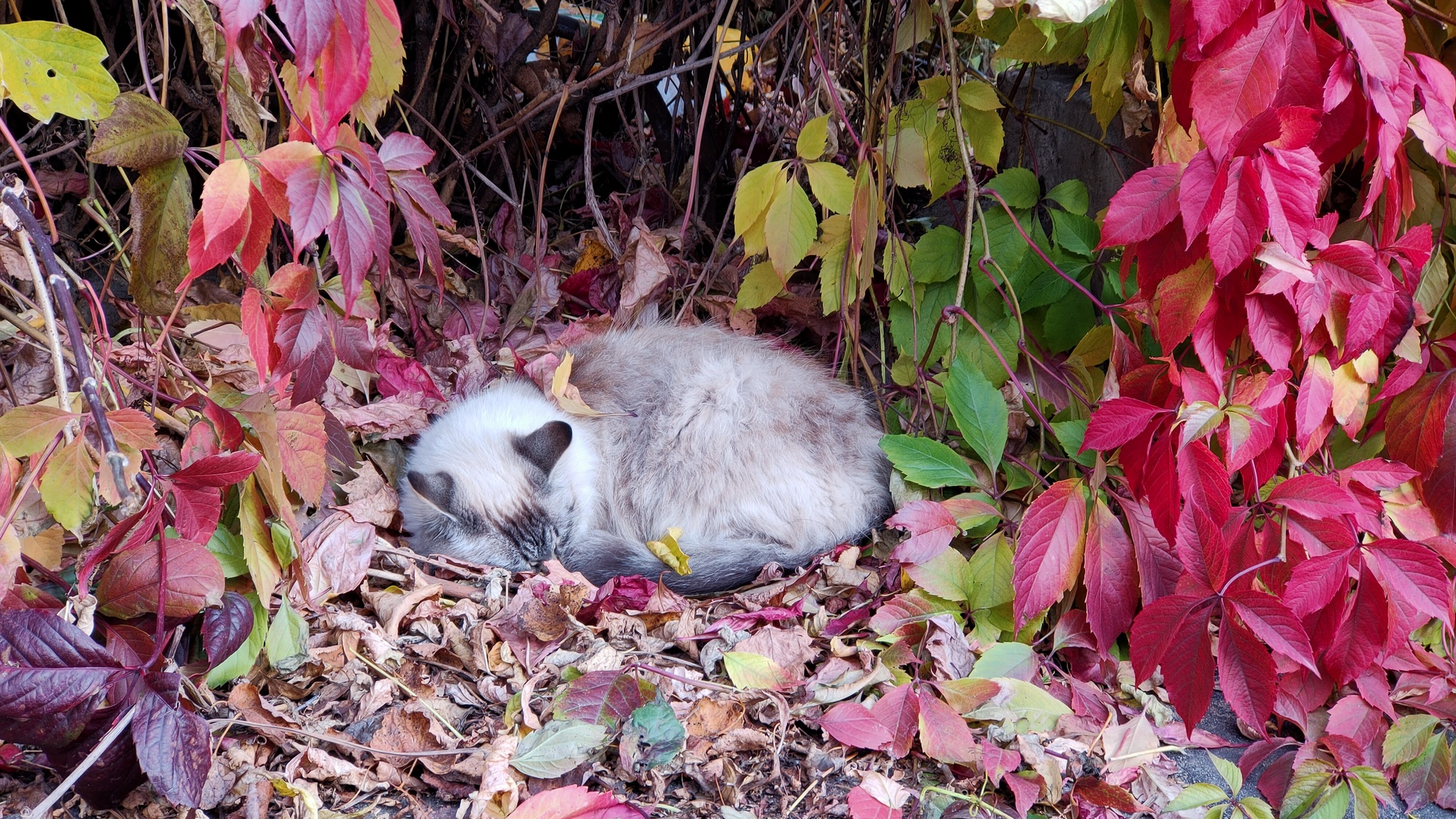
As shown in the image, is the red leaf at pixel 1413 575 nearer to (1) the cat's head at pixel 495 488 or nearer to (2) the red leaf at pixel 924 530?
(2) the red leaf at pixel 924 530

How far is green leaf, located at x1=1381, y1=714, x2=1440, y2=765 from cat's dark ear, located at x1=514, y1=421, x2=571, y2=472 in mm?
2219

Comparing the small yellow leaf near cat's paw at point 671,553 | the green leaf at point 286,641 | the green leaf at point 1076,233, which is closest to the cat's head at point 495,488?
the small yellow leaf near cat's paw at point 671,553

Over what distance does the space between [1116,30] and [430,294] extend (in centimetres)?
255

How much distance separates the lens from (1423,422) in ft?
6.66

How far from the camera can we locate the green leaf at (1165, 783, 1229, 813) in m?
1.68

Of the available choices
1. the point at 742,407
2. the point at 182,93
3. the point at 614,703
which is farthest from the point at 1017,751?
the point at 182,93

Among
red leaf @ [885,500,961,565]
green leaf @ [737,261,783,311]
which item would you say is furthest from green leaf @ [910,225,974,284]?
red leaf @ [885,500,961,565]

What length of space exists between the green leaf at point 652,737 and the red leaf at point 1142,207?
1.20m

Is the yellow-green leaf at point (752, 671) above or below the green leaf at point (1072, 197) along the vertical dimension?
below

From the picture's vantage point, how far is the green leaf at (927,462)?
238 centimetres

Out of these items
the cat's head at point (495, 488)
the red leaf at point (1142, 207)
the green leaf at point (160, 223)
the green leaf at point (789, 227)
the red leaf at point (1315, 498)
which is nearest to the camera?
the green leaf at point (160, 223)

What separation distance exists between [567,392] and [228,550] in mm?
1229

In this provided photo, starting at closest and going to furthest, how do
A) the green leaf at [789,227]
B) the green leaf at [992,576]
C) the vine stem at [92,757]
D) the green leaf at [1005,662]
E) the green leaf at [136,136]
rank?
1. the vine stem at [92,757]
2. the green leaf at [136,136]
3. the green leaf at [1005,662]
4. the green leaf at [992,576]
5. the green leaf at [789,227]

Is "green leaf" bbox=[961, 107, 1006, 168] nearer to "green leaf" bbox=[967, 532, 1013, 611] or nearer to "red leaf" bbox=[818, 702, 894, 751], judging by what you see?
"green leaf" bbox=[967, 532, 1013, 611]
